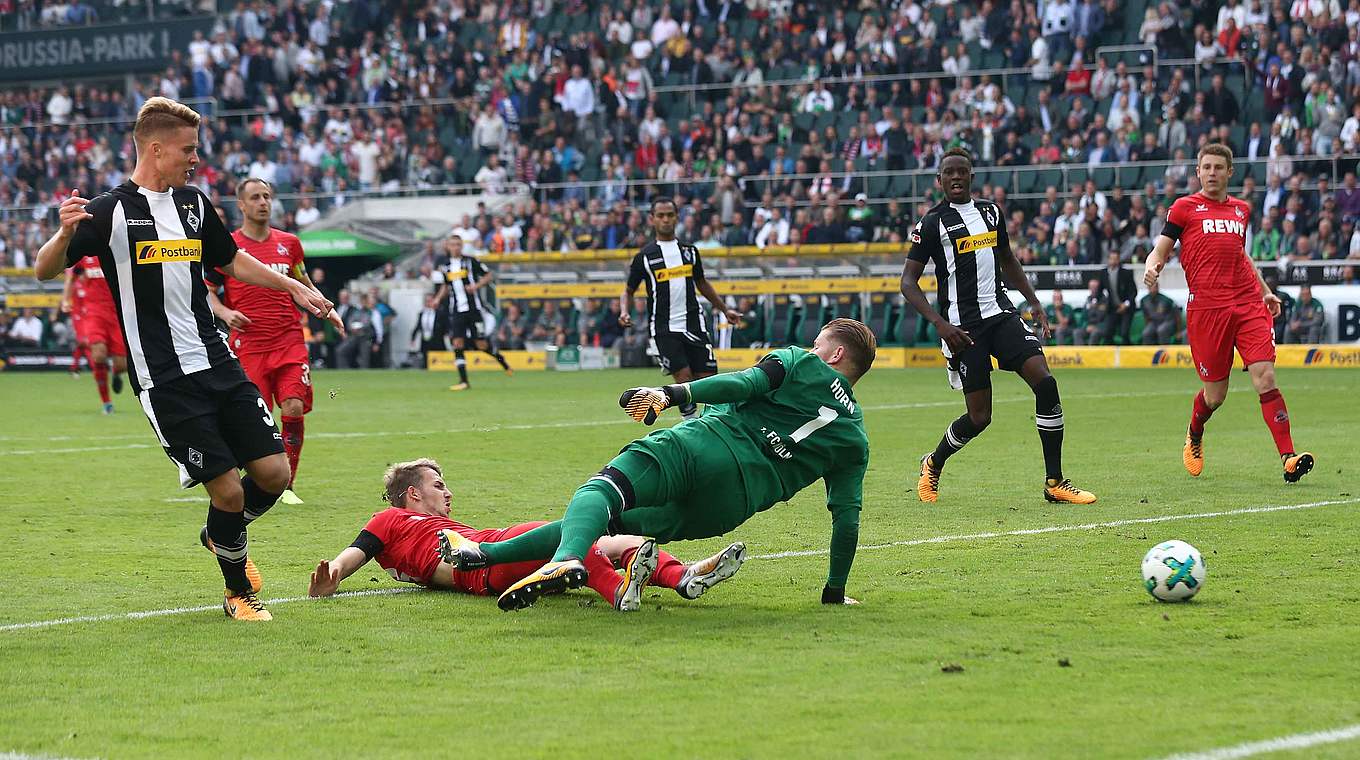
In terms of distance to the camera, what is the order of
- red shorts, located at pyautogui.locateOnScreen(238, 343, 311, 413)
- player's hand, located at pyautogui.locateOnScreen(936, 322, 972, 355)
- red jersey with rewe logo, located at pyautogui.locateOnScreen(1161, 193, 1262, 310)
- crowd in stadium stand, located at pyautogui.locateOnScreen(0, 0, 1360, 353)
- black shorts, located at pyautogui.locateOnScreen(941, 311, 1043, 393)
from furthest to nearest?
crowd in stadium stand, located at pyautogui.locateOnScreen(0, 0, 1360, 353) < red jersey with rewe logo, located at pyautogui.locateOnScreen(1161, 193, 1262, 310) < red shorts, located at pyautogui.locateOnScreen(238, 343, 311, 413) < black shorts, located at pyautogui.locateOnScreen(941, 311, 1043, 393) < player's hand, located at pyautogui.locateOnScreen(936, 322, 972, 355)

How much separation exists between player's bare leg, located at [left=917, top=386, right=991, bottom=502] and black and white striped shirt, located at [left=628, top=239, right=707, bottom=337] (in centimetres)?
567

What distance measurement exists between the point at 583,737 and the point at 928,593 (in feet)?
9.22

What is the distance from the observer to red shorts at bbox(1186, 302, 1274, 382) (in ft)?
39.6

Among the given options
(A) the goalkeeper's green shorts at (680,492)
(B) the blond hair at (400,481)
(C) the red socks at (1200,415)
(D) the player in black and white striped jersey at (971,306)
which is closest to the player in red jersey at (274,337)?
(B) the blond hair at (400,481)

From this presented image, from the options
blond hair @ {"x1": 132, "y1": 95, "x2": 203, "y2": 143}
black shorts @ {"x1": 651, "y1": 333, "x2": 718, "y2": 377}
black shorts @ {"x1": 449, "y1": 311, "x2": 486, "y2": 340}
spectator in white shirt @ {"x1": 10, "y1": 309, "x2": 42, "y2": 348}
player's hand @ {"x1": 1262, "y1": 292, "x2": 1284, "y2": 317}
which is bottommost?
spectator in white shirt @ {"x1": 10, "y1": 309, "x2": 42, "y2": 348}

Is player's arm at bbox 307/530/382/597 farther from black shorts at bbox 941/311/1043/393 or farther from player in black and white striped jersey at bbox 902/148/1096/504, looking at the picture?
black shorts at bbox 941/311/1043/393

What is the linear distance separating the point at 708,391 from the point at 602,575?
106 centimetres

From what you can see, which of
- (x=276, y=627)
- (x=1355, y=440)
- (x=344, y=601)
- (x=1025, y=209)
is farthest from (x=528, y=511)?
(x=1025, y=209)

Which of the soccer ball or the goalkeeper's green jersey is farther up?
the goalkeeper's green jersey

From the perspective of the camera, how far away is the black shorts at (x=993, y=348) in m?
11.2

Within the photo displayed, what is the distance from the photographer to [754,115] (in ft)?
117

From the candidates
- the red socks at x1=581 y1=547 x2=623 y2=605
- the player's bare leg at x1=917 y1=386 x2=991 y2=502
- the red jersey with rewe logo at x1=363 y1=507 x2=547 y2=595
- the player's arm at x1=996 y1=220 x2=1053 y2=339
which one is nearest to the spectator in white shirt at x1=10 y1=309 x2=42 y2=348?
the player's bare leg at x1=917 y1=386 x2=991 y2=502

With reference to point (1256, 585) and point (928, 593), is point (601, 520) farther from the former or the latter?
point (1256, 585)

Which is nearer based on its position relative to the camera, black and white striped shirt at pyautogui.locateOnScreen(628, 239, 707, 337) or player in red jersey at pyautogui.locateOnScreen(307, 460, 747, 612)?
player in red jersey at pyautogui.locateOnScreen(307, 460, 747, 612)
